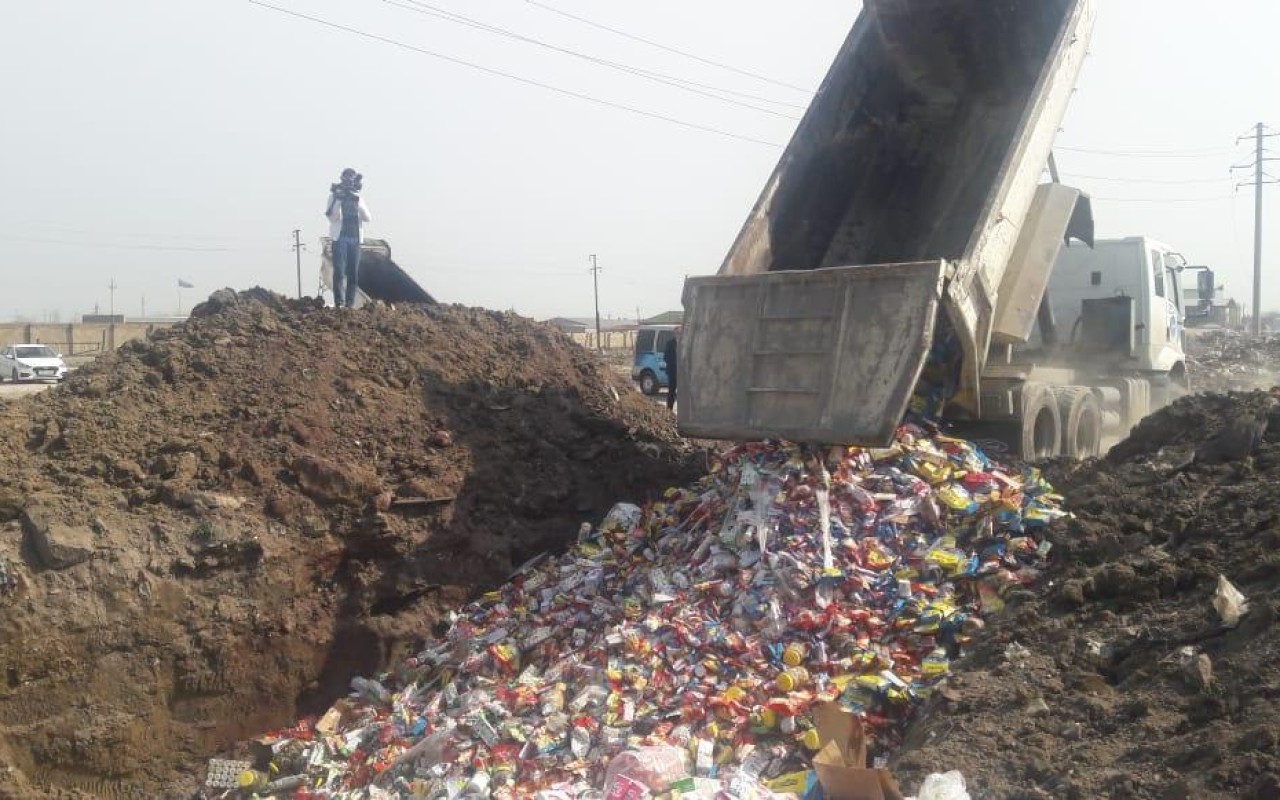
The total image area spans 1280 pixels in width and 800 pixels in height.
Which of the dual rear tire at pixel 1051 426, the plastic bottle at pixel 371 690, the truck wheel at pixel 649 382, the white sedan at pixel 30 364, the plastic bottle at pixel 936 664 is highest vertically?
the white sedan at pixel 30 364

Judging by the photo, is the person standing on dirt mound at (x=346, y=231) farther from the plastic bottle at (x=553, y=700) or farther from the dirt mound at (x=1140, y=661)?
the dirt mound at (x=1140, y=661)

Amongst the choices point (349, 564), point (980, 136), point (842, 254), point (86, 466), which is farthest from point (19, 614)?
point (980, 136)

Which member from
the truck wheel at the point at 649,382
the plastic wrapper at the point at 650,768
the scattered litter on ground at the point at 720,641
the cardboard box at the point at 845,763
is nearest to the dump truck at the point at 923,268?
the scattered litter on ground at the point at 720,641

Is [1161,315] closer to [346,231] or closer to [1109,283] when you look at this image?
[1109,283]

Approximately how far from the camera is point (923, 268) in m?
5.68

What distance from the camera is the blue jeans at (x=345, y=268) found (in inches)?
353

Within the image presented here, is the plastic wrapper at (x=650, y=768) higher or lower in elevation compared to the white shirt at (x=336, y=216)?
lower

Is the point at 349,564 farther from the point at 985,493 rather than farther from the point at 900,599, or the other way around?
the point at 985,493

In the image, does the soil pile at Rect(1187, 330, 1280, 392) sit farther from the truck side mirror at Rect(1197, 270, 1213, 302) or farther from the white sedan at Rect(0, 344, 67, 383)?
the white sedan at Rect(0, 344, 67, 383)

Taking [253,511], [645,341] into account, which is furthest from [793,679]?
[645,341]

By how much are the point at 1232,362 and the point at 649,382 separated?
1081cm

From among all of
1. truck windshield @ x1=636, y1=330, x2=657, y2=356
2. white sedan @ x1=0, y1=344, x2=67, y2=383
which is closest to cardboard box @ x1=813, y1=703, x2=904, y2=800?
truck windshield @ x1=636, y1=330, x2=657, y2=356

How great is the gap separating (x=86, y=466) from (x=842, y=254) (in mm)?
5413

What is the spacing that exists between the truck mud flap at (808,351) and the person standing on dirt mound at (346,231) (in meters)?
3.69
